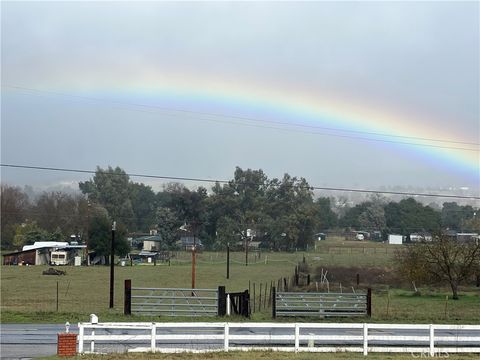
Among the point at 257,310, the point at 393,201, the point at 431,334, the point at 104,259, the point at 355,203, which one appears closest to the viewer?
the point at 431,334

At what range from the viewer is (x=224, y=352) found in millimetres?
17844

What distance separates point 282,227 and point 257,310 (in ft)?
355

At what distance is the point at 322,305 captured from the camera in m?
32.3

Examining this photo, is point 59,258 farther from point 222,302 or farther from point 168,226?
point 222,302

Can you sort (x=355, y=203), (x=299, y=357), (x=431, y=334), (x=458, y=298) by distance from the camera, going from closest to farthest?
(x=299, y=357) < (x=431, y=334) < (x=458, y=298) < (x=355, y=203)

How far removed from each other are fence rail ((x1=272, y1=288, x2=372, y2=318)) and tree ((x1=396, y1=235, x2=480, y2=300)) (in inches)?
702

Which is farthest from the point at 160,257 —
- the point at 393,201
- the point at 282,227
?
the point at 393,201

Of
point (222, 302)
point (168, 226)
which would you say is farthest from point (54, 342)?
point (168, 226)

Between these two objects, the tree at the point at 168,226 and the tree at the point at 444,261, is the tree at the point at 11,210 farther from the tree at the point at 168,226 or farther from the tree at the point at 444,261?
the tree at the point at 444,261

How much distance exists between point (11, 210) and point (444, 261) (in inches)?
4472

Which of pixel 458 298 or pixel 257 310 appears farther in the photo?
pixel 458 298

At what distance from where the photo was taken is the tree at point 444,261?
48.4 m

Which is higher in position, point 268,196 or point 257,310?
point 268,196

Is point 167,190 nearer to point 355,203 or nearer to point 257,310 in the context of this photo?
point 355,203
